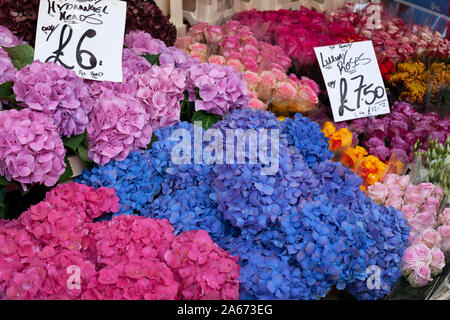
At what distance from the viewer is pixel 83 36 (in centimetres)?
148

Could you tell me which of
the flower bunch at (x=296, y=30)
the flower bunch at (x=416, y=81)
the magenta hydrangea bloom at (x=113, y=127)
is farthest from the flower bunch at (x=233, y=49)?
the magenta hydrangea bloom at (x=113, y=127)

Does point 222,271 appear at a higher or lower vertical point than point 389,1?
lower

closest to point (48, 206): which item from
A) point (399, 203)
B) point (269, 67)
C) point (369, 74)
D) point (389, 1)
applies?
point (399, 203)

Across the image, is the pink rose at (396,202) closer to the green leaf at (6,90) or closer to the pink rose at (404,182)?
the pink rose at (404,182)

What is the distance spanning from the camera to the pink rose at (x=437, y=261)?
4.39 feet

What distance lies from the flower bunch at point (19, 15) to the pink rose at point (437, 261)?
143 cm

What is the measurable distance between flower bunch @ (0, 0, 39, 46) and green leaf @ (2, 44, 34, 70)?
0.41 ft

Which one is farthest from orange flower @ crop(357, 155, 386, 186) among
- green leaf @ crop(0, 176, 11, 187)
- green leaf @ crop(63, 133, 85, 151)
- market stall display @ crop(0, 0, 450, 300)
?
green leaf @ crop(0, 176, 11, 187)

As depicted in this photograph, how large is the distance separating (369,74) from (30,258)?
1.52 meters

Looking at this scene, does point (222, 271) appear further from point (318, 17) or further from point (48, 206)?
point (318, 17)

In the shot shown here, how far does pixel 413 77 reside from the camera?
218 centimetres

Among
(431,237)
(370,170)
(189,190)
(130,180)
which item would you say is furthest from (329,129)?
(130,180)

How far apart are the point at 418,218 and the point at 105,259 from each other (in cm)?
93

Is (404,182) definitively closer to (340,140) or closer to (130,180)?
(340,140)
